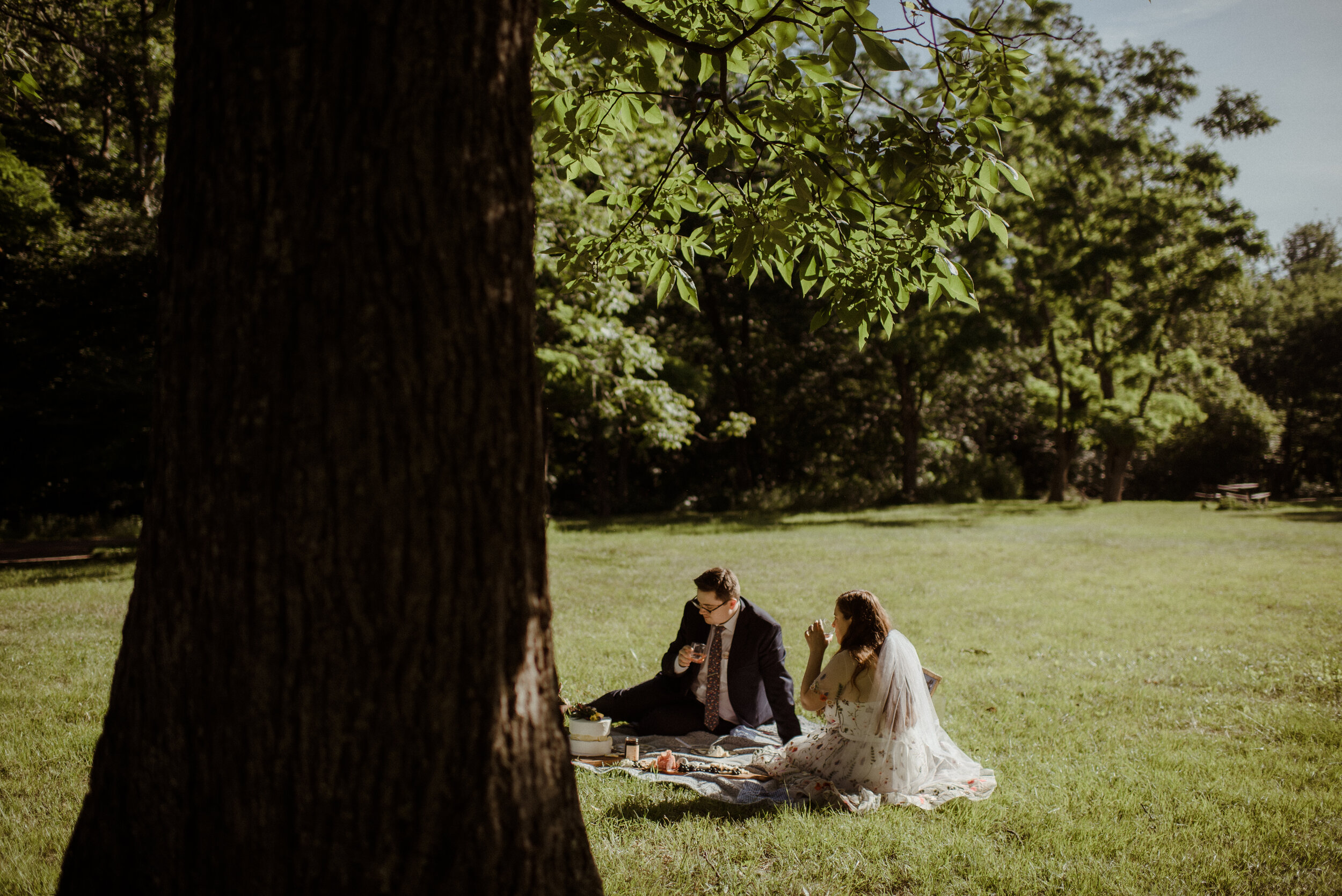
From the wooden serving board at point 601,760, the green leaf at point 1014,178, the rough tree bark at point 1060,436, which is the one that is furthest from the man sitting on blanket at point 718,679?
the rough tree bark at point 1060,436

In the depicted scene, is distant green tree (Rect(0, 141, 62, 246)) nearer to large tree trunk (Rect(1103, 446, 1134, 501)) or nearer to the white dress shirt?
the white dress shirt

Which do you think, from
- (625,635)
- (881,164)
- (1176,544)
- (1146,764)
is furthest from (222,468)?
(1176,544)

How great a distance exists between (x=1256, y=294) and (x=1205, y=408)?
15243 mm

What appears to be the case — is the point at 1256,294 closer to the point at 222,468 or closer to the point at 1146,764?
the point at 1146,764

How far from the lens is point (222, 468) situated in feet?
6.56

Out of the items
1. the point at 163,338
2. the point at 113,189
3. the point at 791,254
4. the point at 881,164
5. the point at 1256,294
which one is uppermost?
the point at 1256,294

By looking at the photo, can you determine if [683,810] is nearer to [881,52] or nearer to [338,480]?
[338,480]

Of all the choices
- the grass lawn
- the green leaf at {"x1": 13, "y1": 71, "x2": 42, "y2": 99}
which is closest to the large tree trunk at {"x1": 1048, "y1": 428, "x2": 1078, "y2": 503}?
the grass lawn

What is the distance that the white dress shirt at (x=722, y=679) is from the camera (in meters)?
5.81

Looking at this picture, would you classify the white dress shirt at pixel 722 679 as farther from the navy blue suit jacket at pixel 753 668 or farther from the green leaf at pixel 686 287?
the green leaf at pixel 686 287

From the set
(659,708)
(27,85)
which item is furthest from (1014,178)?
(27,85)

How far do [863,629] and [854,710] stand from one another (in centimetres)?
49

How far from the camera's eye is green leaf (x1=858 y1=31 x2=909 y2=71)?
2.98 metres

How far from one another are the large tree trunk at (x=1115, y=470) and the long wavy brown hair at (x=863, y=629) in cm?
2907
